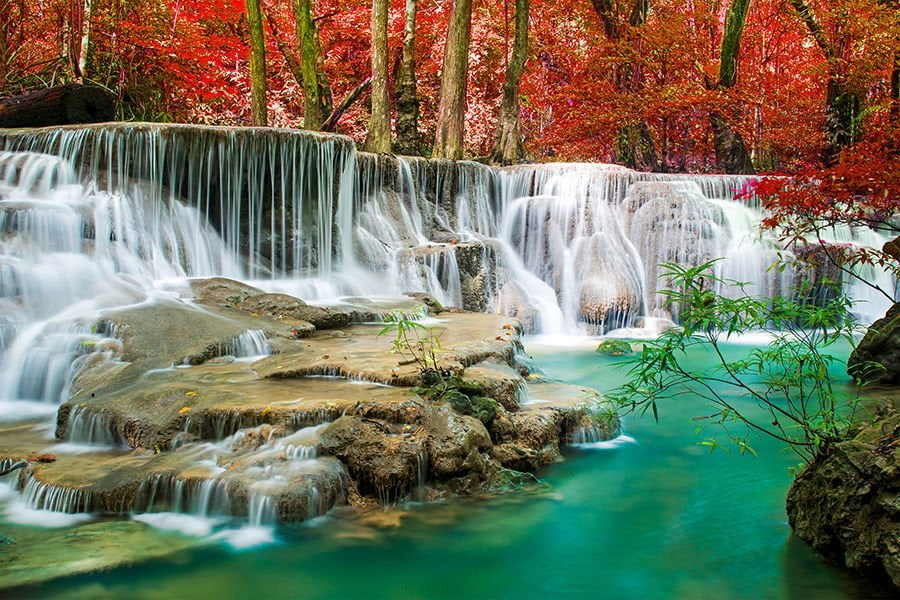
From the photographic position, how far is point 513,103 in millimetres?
17609

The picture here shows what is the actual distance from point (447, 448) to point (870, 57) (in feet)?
52.6

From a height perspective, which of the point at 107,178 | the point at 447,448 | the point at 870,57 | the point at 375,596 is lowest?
the point at 375,596

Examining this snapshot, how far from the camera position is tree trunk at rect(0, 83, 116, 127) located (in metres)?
12.1

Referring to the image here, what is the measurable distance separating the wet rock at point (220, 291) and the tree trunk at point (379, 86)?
6312mm

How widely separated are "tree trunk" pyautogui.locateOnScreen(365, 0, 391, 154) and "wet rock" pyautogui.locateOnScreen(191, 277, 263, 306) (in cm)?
631

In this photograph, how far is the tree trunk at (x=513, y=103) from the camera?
17.2m

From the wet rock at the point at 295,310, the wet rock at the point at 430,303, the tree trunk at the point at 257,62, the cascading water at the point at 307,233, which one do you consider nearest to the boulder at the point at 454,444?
the cascading water at the point at 307,233

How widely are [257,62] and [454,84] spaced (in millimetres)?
4126

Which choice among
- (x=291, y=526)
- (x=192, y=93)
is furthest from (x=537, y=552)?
(x=192, y=93)

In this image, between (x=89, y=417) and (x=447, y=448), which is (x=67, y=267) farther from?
(x=447, y=448)

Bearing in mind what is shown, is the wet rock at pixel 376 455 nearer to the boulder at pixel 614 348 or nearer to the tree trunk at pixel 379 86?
the boulder at pixel 614 348

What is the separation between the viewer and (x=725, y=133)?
19.4 meters

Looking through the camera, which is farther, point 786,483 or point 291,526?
point 786,483

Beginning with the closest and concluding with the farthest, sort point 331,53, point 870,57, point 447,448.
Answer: point 447,448
point 870,57
point 331,53
